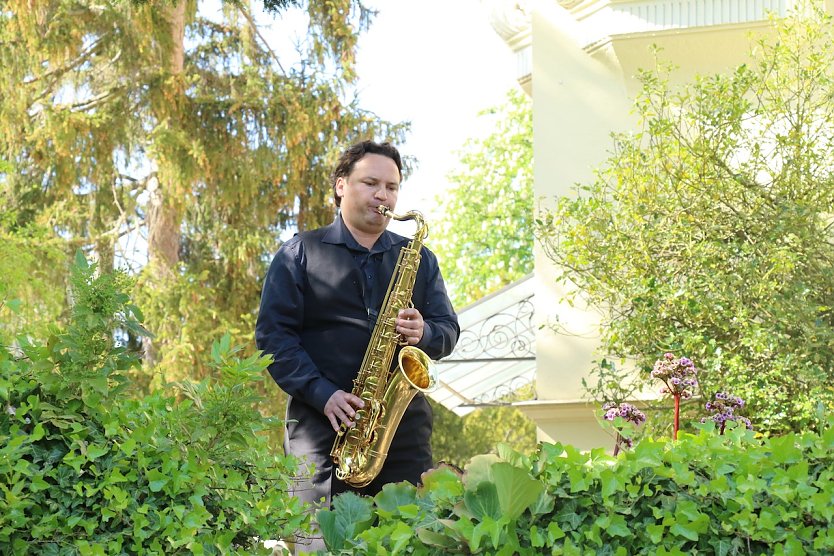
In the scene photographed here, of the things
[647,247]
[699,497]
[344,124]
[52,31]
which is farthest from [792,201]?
[52,31]

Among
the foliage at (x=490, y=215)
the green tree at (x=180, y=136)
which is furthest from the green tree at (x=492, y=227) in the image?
the green tree at (x=180, y=136)

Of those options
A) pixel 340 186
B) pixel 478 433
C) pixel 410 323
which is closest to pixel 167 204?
pixel 340 186

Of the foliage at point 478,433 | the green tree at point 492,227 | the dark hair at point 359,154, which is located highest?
the dark hair at point 359,154

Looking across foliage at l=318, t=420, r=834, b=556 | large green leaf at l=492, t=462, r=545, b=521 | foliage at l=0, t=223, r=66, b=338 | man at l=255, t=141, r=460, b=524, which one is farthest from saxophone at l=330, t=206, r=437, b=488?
foliage at l=0, t=223, r=66, b=338

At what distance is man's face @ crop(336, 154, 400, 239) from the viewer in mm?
4113

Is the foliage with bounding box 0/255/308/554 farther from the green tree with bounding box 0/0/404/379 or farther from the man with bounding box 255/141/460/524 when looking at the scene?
the green tree with bounding box 0/0/404/379

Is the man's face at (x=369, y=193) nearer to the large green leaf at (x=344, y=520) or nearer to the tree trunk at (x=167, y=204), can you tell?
the large green leaf at (x=344, y=520)

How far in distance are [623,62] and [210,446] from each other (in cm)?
709

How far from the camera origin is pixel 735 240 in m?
7.00

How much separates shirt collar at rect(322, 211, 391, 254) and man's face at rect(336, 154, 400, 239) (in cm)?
3

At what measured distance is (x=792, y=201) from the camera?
6.89 meters

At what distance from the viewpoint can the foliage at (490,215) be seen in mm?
32500

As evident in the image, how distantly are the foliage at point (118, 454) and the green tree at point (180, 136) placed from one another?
12.2 meters

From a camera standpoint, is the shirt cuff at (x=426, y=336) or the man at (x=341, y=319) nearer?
the man at (x=341, y=319)
